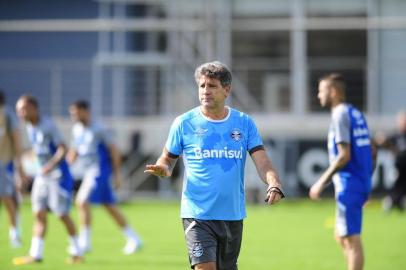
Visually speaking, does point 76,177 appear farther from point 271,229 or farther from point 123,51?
point 271,229

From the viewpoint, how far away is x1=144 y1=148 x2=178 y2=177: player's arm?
26.1 ft

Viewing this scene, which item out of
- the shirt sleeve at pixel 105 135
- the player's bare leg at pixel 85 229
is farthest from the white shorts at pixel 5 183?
the shirt sleeve at pixel 105 135

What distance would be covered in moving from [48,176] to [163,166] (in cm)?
657

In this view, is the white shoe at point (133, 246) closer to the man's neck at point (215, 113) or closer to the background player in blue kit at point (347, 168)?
the background player in blue kit at point (347, 168)

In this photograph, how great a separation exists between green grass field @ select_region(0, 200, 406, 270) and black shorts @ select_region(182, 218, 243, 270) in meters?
4.69

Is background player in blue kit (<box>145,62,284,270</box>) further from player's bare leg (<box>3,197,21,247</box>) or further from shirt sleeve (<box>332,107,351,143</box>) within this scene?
player's bare leg (<box>3,197,21,247</box>)

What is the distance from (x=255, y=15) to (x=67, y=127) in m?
7.75


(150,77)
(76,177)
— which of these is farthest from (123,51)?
(76,177)

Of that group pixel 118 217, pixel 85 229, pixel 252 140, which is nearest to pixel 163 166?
pixel 252 140

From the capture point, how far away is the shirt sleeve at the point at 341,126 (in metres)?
10.4

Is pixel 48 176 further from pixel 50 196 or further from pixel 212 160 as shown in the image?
pixel 212 160

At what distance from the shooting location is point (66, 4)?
112 ft

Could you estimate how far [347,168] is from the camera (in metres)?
10.7

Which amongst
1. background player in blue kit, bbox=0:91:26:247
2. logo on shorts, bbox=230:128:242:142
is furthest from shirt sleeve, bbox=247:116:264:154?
background player in blue kit, bbox=0:91:26:247
